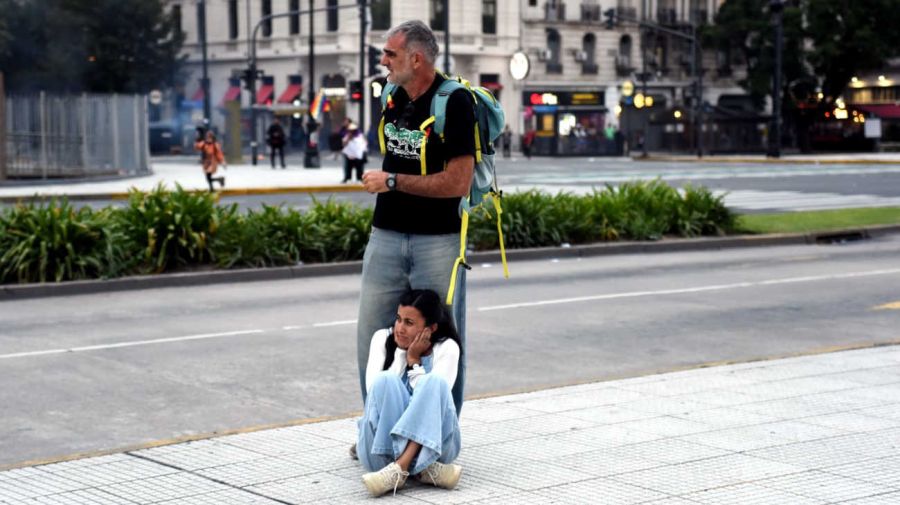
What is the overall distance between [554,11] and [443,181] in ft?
233

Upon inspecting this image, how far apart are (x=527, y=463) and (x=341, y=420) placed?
4.86ft

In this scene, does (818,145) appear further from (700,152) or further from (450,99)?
(450,99)

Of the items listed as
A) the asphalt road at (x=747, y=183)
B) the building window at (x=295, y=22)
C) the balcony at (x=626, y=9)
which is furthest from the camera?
the balcony at (x=626, y=9)

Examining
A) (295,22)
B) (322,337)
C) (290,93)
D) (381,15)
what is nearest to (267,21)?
(295,22)

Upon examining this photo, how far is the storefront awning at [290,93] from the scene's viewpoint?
72.7m

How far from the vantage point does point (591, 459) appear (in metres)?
6.71

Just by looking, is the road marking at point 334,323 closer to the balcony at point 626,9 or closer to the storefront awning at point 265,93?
the storefront awning at point 265,93

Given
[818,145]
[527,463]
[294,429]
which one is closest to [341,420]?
[294,429]

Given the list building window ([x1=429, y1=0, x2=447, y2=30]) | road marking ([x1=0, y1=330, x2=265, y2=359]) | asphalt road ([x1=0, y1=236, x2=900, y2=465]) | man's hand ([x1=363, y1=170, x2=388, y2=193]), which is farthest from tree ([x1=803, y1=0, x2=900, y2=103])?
man's hand ([x1=363, y1=170, x2=388, y2=193])

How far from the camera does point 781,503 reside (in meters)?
5.87

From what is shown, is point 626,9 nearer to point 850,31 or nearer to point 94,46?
point 850,31

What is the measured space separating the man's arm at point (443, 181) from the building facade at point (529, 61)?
195 feet

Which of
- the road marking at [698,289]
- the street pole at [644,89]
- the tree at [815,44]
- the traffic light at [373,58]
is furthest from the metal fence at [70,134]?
the tree at [815,44]

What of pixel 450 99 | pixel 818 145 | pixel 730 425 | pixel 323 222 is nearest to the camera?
pixel 450 99
